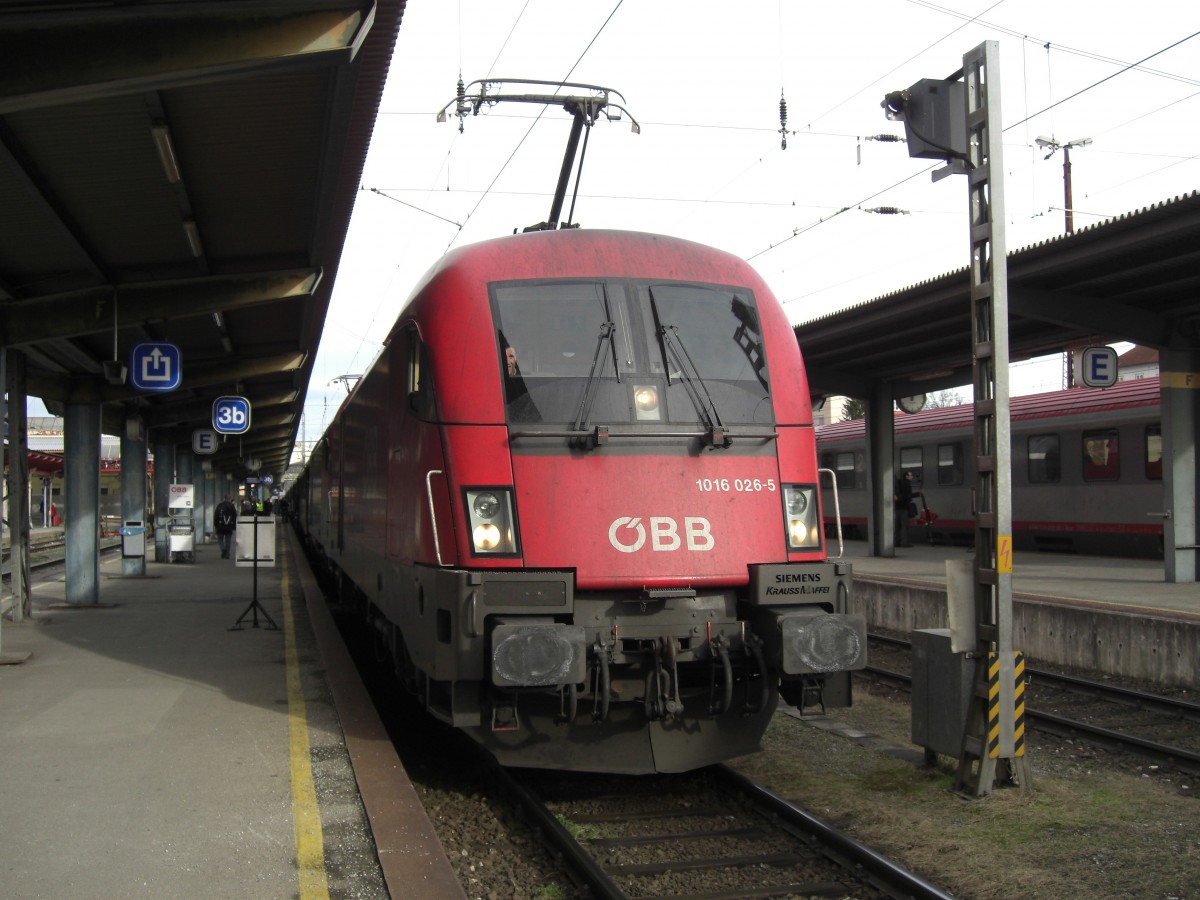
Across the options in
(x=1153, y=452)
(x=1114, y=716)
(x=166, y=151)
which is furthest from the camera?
(x=1153, y=452)

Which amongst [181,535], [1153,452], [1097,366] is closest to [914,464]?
[1153,452]

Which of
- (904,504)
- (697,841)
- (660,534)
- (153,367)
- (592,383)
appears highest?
(153,367)

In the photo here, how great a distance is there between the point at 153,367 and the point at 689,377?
892 cm

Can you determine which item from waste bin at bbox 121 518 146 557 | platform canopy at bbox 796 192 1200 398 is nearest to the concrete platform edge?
platform canopy at bbox 796 192 1200 398

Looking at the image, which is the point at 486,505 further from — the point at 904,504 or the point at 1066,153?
the point at 1066,153

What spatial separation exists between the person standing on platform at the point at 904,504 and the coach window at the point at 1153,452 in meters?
6.38

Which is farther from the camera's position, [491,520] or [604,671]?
[491,520]

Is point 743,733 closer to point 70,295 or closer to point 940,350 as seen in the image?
point 70,295

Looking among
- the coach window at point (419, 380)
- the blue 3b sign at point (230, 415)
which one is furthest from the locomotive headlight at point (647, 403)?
the blue 3b sign at point (230, 415)

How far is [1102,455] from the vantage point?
750 inches

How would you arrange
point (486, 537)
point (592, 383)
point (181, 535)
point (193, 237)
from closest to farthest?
point (486, 537) → point (592, 383) → point (193, 237) → point (181, 535)

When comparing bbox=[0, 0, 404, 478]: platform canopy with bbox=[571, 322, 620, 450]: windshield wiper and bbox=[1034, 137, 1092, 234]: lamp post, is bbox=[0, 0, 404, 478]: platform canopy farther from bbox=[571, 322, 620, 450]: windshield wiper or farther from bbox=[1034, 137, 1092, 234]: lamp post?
bbox=[1034, 137, 1092, 234]: lamp post

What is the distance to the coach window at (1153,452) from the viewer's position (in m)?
17.9

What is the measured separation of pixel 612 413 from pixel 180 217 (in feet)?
A: 19.4
